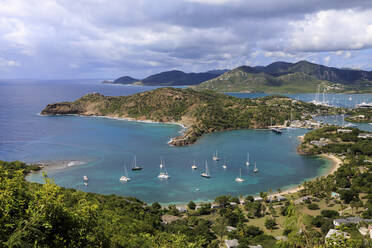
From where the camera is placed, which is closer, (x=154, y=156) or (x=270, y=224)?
(x=270, y=224)

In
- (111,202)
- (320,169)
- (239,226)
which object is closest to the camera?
(239,226)

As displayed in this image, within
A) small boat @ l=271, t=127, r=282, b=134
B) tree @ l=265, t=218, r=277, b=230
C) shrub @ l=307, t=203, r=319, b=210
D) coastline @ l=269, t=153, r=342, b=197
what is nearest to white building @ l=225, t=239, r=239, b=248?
tree @ l=265, t=218, r=277, b=230

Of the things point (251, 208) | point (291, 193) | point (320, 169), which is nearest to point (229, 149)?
point (320, 169)

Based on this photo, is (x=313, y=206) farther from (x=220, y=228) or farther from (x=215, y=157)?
(x=215, y=157)

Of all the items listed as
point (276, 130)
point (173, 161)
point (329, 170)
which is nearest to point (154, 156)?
point (173, 161)

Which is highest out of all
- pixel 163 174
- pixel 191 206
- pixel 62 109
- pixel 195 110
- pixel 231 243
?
pixel 62 109

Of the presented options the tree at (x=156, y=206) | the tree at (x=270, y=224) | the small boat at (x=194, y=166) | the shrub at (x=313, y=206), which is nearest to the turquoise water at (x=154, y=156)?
the small boat at (x=194, y=166)

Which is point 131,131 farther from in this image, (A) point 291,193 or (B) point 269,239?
(B) point 269,239
